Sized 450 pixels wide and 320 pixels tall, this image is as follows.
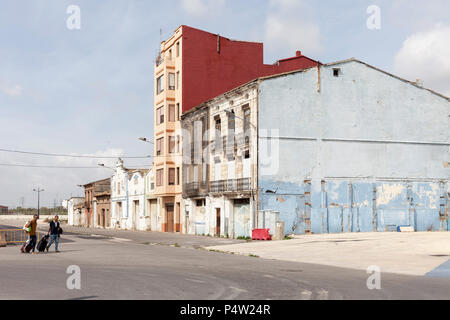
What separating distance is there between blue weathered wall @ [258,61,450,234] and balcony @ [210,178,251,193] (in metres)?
1.53

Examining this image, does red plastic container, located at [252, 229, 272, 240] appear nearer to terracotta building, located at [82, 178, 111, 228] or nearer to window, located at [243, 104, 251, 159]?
window, located at [243, 104, 251, 159]

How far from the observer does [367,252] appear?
21.6m

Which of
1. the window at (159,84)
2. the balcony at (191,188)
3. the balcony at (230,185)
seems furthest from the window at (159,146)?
the balcony at (230,185)

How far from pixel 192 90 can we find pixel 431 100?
1906 centimetres

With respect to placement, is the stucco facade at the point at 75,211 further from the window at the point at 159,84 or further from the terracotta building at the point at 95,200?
the window at the point at 159,84

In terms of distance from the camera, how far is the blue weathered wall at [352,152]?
33906 mm

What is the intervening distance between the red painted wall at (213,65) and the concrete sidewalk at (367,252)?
20.4m

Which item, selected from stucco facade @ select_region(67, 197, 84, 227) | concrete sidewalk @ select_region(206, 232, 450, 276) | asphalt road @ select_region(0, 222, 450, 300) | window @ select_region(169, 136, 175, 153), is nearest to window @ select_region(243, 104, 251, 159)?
concrete sidewalk @ select_region(206, 232, 450, 276)

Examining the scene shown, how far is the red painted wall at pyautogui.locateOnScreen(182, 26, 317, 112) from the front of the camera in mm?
44562

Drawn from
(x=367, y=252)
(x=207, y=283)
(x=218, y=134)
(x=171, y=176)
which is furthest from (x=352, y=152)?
(x=207, y=283)

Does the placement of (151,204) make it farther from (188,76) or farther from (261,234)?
(261,234)

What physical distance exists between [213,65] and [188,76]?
2460 mm
